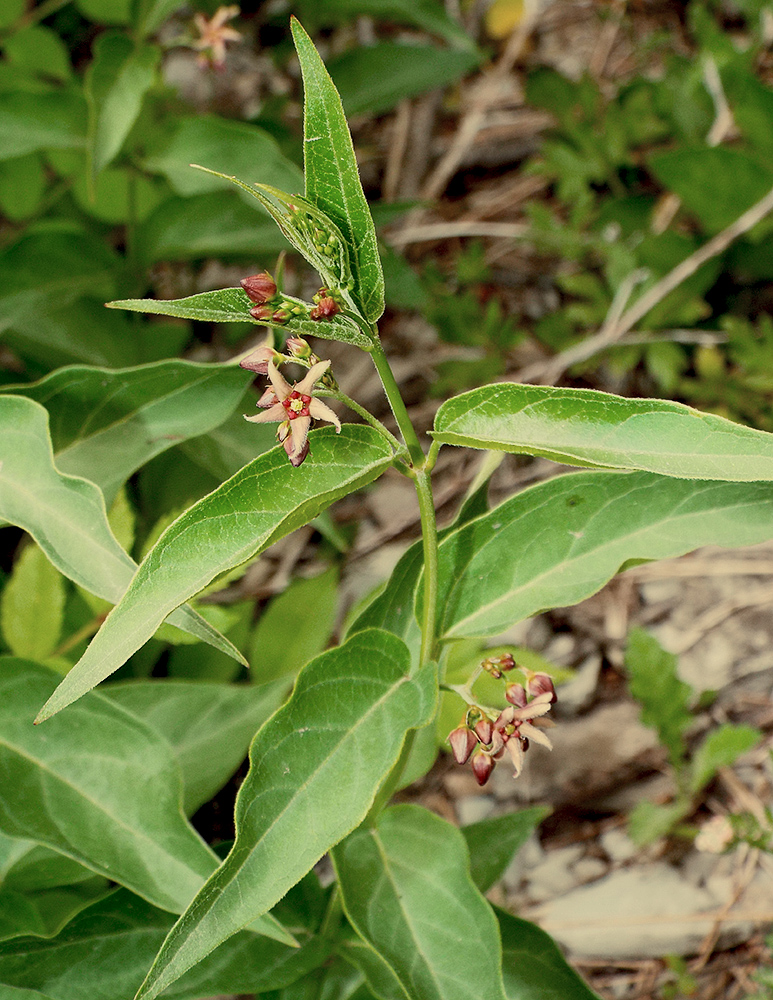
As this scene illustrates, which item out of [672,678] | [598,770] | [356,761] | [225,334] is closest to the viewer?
[356,761]

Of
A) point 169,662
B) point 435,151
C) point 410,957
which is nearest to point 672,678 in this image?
point 410,957

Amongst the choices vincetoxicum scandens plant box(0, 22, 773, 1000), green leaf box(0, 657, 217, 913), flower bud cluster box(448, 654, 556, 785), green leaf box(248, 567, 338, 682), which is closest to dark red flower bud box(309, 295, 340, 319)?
vincetoxicum scandens plant box(0, 22, 773, 1000)

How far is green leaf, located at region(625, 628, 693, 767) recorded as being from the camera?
5.59 ft

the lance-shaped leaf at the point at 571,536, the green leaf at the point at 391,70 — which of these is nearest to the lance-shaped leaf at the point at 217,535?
the lance-shaped leaf at the point at 571,536

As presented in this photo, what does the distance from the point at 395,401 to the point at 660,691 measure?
1.05m

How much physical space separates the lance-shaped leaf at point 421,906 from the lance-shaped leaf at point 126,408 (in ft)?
2.04

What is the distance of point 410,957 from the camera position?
3.42 ft

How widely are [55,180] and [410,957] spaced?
240 cm

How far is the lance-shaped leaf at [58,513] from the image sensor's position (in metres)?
0.97

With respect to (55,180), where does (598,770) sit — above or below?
below

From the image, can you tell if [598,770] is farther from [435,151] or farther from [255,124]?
[435,151]

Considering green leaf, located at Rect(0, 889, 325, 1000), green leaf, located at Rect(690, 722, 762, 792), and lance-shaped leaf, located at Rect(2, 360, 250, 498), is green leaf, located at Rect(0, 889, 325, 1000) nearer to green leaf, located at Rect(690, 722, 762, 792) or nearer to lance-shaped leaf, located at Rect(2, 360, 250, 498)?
lance-shaped leaf, located at Rect(2, 360, 250, 498)

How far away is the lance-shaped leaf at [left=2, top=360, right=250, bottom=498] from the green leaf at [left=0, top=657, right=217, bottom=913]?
33 centimetres

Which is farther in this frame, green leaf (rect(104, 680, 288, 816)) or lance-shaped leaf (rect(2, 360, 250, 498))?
green leaf (rect(104, 680, 288, 816))
